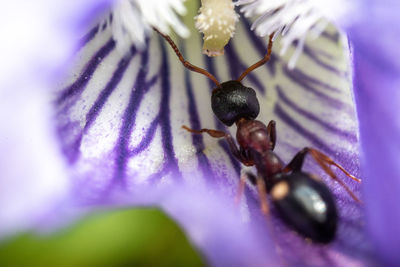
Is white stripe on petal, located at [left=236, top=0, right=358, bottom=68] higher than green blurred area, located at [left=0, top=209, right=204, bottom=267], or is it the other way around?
white stripe on petal, located at [left=236, top=0, right=358, bottom=68]

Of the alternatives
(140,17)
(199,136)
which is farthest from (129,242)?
(140,17)

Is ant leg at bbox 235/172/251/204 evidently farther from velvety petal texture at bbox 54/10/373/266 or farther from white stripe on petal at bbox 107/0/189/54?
white stripe on petal at bbox 107/0/189/54

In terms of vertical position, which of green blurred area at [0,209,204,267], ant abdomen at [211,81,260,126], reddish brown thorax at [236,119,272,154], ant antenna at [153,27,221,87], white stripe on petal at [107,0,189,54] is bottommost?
green blurred area at [0,209,204,267]

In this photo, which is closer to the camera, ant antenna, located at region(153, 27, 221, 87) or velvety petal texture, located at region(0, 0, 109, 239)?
velvety petal texture, located at region(0, 0, 109, 239)

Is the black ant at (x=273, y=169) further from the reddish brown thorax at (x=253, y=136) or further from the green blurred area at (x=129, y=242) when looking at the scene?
the green blurred area at (x=129, y=242)

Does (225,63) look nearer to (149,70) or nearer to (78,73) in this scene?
(149,70)

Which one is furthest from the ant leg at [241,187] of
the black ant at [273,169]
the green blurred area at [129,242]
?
the green blurred area at [129,242]

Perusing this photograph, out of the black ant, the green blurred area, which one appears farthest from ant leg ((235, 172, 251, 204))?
the green blurred area
